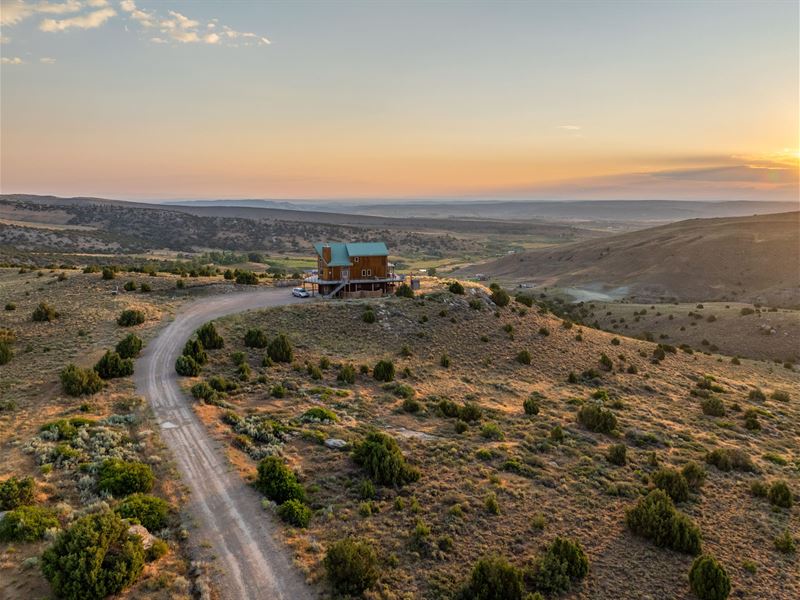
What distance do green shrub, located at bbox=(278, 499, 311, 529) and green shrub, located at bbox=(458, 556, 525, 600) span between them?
19.2 ft

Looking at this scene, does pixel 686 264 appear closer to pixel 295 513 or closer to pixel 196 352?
pixel 196 352

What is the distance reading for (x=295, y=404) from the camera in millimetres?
26391

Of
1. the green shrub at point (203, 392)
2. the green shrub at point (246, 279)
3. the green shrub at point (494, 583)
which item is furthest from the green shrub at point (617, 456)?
the green shrub at point (246, 279)

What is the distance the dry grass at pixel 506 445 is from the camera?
15.6 meters

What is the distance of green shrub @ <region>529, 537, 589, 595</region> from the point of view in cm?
1401

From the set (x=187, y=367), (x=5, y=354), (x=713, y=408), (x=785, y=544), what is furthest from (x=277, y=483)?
(x=713, y=408)

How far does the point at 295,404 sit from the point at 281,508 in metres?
10.4

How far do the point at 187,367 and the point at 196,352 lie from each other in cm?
225

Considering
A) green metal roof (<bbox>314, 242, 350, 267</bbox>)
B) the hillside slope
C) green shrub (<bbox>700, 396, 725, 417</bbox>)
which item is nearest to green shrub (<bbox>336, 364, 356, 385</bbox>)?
green metal roof (<bbox>314, 242, 350, 267</bbox>)

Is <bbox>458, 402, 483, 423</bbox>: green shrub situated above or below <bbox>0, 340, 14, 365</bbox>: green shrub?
below

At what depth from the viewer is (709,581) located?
14.2m

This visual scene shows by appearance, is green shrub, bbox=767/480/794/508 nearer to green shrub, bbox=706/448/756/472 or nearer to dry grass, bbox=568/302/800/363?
green shrub, bbox=706/448/756/472

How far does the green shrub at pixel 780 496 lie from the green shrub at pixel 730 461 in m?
2.72

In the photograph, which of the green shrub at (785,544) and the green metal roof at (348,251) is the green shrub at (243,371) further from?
the green shrub at (785,544)
